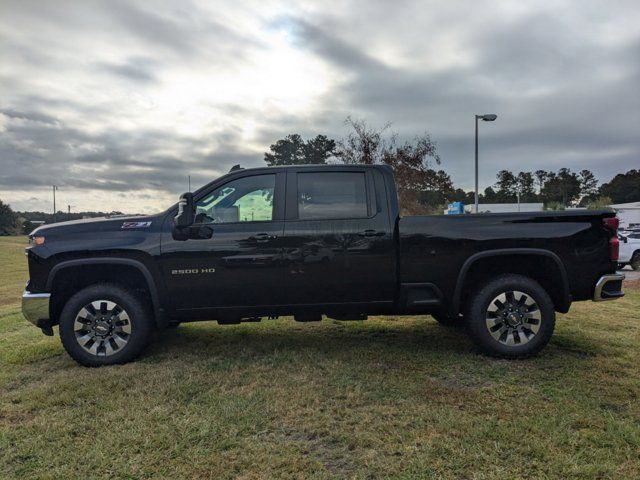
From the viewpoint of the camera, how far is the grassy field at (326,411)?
2.71 metres

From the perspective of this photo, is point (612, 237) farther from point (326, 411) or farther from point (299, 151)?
point (299, 151)

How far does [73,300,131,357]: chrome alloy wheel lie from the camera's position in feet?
14.7

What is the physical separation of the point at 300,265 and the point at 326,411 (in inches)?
59.7

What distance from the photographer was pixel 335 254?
449cm

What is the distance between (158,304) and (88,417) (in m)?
1.32

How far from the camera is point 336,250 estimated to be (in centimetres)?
448

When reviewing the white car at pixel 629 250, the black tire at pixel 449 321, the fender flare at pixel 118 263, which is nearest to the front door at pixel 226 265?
the fender flare at pixel 118 263

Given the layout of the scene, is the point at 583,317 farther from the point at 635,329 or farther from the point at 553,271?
the point at 553,271

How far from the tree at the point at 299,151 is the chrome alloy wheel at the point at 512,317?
2350 cm

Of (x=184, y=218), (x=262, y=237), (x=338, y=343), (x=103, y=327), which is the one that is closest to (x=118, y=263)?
(x=103, y=327)

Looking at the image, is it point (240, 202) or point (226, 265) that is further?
point (240, 202)

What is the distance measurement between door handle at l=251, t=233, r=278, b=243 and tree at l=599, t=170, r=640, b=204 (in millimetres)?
109648

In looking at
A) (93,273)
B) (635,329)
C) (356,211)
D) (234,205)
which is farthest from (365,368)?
(635,329)

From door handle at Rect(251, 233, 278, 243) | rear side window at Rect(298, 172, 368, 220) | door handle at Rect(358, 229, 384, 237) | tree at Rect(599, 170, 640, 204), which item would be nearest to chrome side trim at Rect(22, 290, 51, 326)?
door handle at Rect(251, 233, 278, 243)
